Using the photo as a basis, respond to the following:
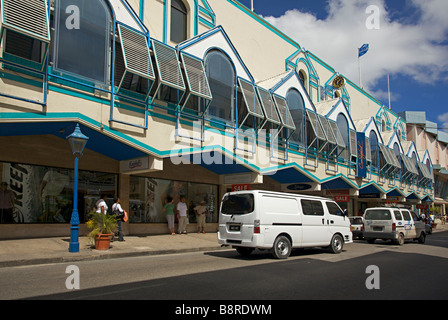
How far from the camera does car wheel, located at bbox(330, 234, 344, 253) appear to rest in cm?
1352

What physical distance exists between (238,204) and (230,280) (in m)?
4.15

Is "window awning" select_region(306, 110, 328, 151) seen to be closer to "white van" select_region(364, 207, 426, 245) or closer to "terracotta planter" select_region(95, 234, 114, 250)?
"white van" select_region(364, 207, 426, 245)

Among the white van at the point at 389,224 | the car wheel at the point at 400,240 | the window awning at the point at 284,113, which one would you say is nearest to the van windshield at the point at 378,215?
the white van at the point at 389,224

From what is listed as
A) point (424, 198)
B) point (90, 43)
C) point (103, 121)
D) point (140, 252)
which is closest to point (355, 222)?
point (140, 252)

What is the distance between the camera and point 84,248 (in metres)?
12.8

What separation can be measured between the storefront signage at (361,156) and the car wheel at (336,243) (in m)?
16.9

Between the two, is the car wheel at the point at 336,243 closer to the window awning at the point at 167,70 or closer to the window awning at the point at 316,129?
the window awning at the point at 167,70

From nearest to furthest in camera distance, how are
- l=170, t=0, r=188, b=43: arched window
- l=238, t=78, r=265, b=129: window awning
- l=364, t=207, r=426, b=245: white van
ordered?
l=364, t=207, r=426, b=245: white van
l=238, t=78, r=265, b=129: window awning
l=170, t=0, r=188, b=43: arched window

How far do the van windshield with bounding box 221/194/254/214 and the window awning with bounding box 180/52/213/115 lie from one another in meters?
5.88

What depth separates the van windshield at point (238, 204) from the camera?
37.8ft

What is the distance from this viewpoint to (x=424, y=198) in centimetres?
4850

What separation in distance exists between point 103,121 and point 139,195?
526 centimetres

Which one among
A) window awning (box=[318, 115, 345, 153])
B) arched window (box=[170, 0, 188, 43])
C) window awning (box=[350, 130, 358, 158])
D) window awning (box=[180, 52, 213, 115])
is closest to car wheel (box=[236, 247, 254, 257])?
window awning (box=[180, 52, 213, 115])

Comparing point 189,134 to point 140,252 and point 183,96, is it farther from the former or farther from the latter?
point 140,252
